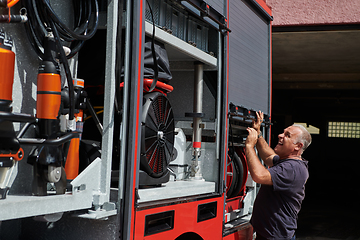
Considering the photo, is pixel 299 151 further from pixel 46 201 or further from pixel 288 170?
pixel 46 201

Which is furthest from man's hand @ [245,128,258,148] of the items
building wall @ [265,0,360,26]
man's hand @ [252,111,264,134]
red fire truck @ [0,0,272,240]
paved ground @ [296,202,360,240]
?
paved ground @ [296,202,360,240]

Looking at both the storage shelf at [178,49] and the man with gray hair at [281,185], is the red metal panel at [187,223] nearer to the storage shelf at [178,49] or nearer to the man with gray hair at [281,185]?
the man with gray hair at [281,185]

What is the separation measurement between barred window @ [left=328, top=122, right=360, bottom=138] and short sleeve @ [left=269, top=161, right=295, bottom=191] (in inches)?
924

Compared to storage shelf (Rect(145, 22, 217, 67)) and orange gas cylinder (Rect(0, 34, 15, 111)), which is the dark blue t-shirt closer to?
storage shelf (Rect(145, 22, 217, 67))

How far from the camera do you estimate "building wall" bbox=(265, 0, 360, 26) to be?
670 centimetres

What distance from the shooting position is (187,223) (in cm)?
288

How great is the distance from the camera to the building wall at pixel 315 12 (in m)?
6.70

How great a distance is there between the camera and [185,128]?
3906 millimetres

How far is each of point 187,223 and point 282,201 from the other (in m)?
1.09

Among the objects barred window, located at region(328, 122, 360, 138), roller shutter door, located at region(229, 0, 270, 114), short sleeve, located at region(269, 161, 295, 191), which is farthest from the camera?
barred window, located at region(328, 122, 360, 138)

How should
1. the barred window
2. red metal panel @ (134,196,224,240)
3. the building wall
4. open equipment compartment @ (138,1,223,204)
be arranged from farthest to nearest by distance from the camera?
1. the barred window
2. the building wall
3. open equipment compartment @ (138,1,223,204)
4. red metal panel @ (134,196,224,240)

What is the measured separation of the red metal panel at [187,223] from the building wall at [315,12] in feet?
15.0

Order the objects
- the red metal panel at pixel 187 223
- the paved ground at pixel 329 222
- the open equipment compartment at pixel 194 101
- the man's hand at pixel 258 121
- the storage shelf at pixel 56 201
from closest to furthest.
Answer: the storage shelf at pixel 56 201 < the red metal panel at pixel 187 223 < the open equipment compartment at pixel 194 101 < the man's hand at pixel 258 121 < the paved ground at pixel 329 222

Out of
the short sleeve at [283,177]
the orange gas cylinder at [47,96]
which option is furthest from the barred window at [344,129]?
the orange gas cylinder at [47,96]
